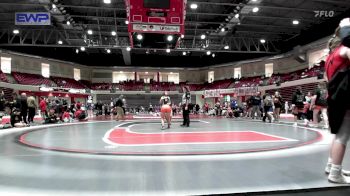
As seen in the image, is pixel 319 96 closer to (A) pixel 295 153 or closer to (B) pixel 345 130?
(A) pixel 295 153

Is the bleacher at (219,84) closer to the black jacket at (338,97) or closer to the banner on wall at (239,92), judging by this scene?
the banner on wall at (239,92)

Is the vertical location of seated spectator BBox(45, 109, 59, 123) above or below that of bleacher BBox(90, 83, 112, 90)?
below

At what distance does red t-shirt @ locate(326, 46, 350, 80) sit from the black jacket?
0.07 metres

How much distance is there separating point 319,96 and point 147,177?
6.92 meters

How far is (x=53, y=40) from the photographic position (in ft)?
102

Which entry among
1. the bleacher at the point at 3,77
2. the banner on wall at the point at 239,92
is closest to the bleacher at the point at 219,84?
the banner on wall at the point at 239,92

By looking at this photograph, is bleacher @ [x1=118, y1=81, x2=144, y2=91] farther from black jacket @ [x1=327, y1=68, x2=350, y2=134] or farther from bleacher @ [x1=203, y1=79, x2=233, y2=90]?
black jacket @ [x1=327, y1=68, x2=350, y2=134]

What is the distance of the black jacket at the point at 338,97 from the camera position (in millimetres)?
2754

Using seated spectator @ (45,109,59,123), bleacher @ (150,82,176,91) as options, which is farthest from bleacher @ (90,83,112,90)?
seated spectator @ (45,109,59,123)

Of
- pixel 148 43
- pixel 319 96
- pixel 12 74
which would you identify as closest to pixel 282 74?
pixel 148 43

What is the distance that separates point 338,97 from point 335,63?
1.20ft

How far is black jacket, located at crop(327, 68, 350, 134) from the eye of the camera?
2.75 meters

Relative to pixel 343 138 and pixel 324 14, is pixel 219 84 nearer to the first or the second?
pixel 324 14

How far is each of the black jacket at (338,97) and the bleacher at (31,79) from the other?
102ft
